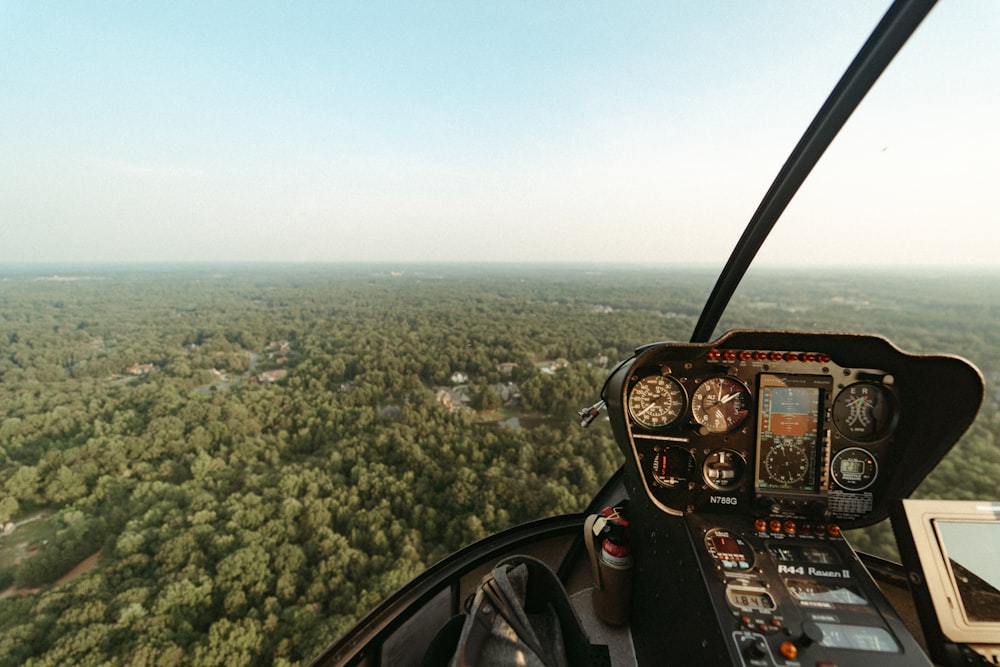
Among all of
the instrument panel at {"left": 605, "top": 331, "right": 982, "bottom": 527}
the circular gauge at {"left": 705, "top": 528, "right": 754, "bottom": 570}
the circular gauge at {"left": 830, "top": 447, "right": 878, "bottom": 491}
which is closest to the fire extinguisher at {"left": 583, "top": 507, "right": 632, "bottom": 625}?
the instrument panel at {"left": 605, "top": 331, "right": 982, "bottom": 527}

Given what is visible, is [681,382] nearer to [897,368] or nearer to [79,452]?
[897,368]

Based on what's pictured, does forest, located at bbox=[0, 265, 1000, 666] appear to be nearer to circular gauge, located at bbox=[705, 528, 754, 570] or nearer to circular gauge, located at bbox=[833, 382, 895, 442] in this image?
circular gauge, located at bbox=[833, 382, 895, 442]

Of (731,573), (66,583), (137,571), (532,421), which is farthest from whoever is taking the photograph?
(532,421)

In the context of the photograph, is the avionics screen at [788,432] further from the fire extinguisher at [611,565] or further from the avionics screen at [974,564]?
the fire extinguisher at [611,565]

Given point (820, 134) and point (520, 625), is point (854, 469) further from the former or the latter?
point (520, 625)

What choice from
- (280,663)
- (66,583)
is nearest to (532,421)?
(280,663)

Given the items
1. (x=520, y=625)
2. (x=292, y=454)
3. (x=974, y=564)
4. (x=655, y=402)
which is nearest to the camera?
(x=520, y=625)

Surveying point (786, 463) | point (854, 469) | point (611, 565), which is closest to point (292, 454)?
point (611, 565)
